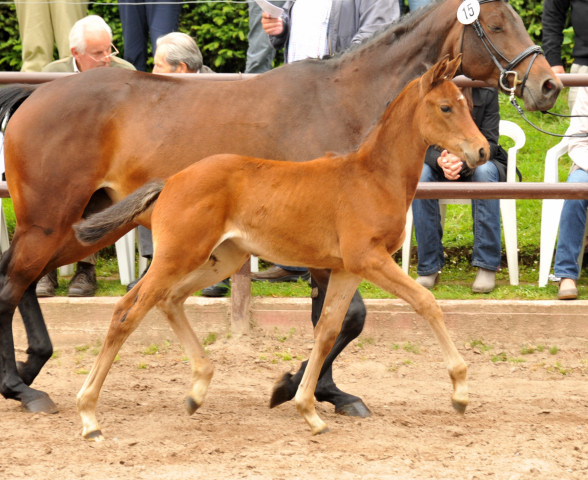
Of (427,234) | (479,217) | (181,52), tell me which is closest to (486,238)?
(479,217)

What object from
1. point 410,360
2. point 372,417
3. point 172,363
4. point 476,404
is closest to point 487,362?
point 410,360

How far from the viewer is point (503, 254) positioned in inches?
302

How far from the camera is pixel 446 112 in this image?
429cm

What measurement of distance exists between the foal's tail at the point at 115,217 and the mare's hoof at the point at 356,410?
1429mm

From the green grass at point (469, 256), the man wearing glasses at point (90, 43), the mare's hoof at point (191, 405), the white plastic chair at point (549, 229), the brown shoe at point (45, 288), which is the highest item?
the man wearing glasses at point (90, 43)

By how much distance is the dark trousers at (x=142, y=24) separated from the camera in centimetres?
822

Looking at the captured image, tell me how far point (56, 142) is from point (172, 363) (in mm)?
1668

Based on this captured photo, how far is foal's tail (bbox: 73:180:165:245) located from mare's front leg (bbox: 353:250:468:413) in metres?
1.01

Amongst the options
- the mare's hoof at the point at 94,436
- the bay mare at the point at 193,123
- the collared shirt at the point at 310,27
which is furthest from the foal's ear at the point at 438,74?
the mare's hoof at the point at 94,436

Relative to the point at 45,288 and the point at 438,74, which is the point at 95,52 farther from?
the point at 438,74

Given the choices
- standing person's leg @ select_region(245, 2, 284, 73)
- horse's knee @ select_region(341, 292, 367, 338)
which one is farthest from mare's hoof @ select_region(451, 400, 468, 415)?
standing person's leg @ select_region(245, 2, 284, 73)

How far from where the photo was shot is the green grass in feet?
22.0

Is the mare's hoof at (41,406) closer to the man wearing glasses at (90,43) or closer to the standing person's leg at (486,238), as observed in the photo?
the man wearing glasses at (90,43)

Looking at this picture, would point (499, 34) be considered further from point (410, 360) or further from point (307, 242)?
point (410, 360)
